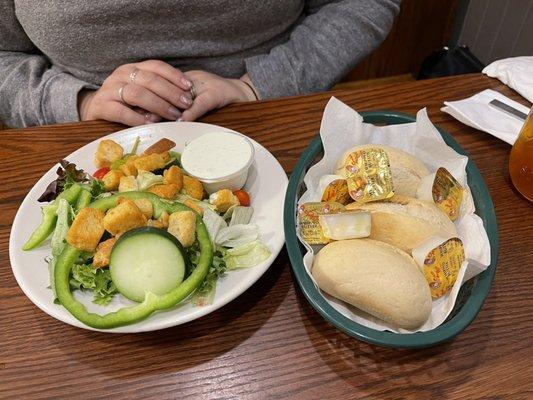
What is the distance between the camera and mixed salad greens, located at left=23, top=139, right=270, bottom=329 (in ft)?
2.35

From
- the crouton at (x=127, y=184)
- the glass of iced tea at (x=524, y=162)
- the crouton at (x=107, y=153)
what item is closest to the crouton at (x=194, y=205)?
the crouton at (x=127, y=184)

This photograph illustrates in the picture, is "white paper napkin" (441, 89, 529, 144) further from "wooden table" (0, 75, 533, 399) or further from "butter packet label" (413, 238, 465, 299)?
"butter packet label" (413, 238, 465, 299)

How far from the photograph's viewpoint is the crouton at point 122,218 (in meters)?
0.76

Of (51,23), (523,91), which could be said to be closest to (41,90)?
(51,23)

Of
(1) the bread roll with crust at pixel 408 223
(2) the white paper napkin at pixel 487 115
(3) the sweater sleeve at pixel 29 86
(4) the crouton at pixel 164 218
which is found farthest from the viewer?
(3) the sweater sleeve at pixel 29 86

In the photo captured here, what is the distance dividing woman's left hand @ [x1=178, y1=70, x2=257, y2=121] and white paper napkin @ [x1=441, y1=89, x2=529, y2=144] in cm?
51

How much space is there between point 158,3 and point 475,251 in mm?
889

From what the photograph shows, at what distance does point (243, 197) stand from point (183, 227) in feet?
0.55

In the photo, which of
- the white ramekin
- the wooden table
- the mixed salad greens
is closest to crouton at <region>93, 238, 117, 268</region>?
the mixed salad greens

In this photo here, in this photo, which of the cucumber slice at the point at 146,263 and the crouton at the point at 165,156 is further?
the crouton at the point at 165,156

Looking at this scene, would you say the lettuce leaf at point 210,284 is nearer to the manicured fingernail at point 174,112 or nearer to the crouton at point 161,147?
the crouton at point 161,147

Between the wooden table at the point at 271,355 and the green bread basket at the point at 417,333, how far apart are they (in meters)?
0.10

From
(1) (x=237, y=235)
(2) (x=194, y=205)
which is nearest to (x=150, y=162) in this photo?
(2) (x=194, y=205)

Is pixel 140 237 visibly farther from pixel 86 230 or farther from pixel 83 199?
pixel 83 199
